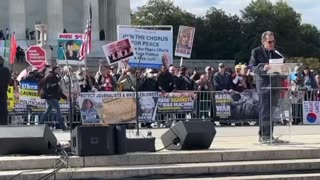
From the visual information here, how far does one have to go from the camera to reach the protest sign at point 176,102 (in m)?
21.0

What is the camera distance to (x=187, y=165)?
10711 millimetres

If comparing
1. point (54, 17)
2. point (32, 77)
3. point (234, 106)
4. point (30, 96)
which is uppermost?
point (54, 17)

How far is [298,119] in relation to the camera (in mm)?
21828

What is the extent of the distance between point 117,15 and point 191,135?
62387 mm

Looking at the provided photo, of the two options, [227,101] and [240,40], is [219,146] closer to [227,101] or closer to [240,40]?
[227,101]

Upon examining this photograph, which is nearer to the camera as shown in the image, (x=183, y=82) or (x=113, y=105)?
(x=113, y=105)

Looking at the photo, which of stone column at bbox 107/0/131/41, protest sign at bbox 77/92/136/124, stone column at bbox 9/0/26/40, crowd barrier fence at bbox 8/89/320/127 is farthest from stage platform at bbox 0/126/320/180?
stone column at bbox 107/0/131/41

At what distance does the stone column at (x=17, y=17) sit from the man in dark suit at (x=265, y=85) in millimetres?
56543

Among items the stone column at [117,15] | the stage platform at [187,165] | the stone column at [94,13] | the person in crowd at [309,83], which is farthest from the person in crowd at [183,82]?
the stone column at [117,15]

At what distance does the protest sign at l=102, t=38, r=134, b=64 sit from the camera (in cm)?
1881

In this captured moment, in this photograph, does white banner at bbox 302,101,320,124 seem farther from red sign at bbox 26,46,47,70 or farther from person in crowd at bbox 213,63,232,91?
red sign at bbox 26,46,47,70

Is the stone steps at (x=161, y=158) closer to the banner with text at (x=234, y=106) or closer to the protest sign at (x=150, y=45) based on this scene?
the protest sign at (x=150, y=45)

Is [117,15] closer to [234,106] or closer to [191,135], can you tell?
[234,106]

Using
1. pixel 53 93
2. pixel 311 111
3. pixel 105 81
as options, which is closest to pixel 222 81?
pixel 311 111
